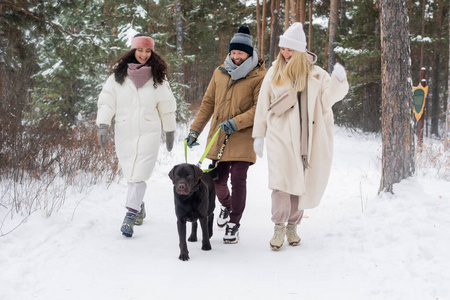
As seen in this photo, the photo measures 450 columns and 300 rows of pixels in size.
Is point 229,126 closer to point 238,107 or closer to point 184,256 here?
point 238,107

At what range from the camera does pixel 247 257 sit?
3.60 m

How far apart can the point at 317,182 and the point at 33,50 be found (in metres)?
6.65

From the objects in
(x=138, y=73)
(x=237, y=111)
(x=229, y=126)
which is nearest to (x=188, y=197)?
(x=229, y=126)

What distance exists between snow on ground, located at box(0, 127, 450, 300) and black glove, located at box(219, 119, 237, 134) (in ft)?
3.98

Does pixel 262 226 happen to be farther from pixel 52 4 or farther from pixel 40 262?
pixel 52 4

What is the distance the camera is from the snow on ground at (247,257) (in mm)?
2797

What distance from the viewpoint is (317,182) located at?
382 centimetres

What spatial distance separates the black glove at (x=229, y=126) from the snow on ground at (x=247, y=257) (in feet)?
3.98

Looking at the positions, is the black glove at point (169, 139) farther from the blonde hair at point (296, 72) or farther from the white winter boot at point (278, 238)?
the white winter boot at point (278, 238)

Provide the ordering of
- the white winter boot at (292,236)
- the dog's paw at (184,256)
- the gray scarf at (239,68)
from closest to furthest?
the dog's paw at (184,256), the white winter boot at (292,236), the gray scarf at (239,68)

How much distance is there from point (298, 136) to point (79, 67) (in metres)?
7.10

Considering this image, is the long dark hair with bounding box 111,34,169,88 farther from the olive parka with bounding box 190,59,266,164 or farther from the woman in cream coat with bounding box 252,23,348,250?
the woman in cream coat with bounding box 252,23,348,250

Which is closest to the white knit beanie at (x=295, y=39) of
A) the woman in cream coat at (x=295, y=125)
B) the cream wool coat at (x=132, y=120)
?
the woman in cream coat at (x=295, y=125)

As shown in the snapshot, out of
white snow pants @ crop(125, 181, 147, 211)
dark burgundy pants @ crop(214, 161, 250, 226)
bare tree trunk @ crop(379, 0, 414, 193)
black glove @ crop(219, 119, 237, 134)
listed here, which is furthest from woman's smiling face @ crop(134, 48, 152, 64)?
bare tree trunk @ crop(379, 0, 414, 193)
